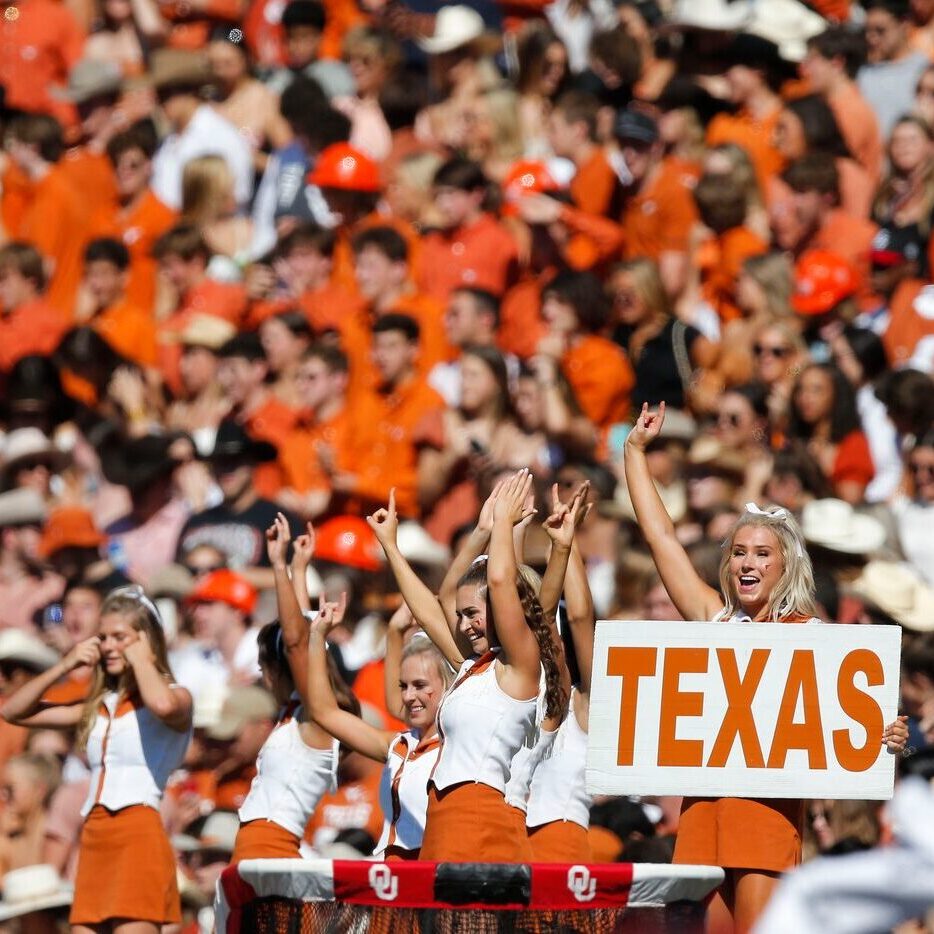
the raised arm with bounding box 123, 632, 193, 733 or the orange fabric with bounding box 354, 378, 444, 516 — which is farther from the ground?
the orange fabric with bounding box 354, 378, 444, 516

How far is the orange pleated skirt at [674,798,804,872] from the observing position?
6695 millimetres

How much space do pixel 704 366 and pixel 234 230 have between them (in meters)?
3.08

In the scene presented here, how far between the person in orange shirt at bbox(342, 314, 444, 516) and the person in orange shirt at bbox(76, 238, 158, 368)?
168 cm

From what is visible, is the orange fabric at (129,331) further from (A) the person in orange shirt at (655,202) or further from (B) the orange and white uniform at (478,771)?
(B) the orange and white uniform at (478,771)

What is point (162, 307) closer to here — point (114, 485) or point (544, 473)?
point (114, 485)

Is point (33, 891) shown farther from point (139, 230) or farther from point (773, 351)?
point (139, 230)

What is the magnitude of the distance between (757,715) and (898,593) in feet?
10.2

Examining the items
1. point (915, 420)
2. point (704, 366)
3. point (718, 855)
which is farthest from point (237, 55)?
point (718, 855)

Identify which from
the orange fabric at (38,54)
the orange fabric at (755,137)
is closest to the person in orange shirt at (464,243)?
the orange fabric at (755,137)

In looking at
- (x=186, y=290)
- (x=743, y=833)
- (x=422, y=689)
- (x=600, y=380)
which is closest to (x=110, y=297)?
(x=186, y=290)

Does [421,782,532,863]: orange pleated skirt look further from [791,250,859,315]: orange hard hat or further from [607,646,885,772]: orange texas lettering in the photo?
[791,250,859,315]: orange hard hat

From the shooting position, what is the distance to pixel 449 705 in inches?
273

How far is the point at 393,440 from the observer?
444 inches

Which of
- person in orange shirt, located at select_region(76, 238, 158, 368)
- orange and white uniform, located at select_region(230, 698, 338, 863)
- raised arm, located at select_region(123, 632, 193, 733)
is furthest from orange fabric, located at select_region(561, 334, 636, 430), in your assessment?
orange and white uniform, located at select_region(230, 698, 338, 863)
